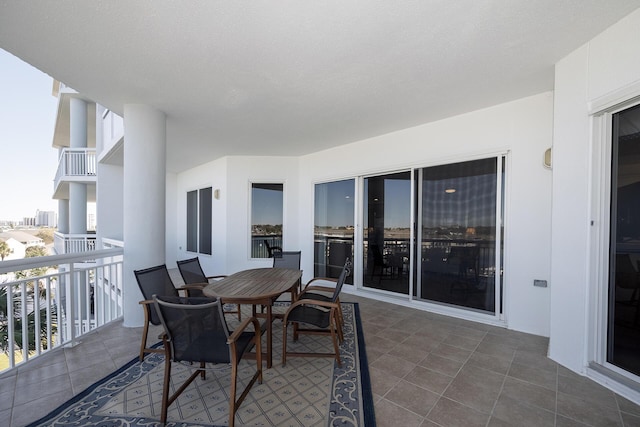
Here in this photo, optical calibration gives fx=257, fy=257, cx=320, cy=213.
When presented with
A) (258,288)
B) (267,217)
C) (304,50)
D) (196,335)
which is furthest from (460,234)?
(267,217)

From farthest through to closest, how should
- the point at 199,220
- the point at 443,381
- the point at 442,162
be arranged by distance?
1. the point at 199,220
2. the point at 442,162
3. the point at 443,381

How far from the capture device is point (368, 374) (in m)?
2.22

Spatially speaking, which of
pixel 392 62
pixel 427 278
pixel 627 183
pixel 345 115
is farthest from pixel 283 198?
pixel 627 183

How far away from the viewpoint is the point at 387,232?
4441mm

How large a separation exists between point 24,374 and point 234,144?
12.9ft

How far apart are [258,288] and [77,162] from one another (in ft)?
29.2

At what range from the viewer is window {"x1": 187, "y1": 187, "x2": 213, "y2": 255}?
6.47 m

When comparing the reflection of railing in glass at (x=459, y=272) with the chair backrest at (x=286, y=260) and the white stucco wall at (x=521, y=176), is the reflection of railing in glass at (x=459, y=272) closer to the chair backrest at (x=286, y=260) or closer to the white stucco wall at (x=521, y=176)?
the white stucco wall at (x=521, y=176)

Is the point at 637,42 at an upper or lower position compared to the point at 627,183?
upper

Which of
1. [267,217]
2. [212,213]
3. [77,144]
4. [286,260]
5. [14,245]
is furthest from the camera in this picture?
[14,245]

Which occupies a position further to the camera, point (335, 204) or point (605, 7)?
point (335, 204)

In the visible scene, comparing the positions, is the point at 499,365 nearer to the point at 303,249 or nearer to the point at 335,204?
the point at 335,204

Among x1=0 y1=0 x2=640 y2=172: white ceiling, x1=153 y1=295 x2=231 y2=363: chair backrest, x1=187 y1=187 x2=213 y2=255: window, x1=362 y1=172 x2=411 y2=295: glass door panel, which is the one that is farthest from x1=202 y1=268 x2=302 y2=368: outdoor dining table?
x1=187 y1=187 x2=213 y2=255: window

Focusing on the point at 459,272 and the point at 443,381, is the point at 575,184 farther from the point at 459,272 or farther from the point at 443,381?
the point at 443,381
